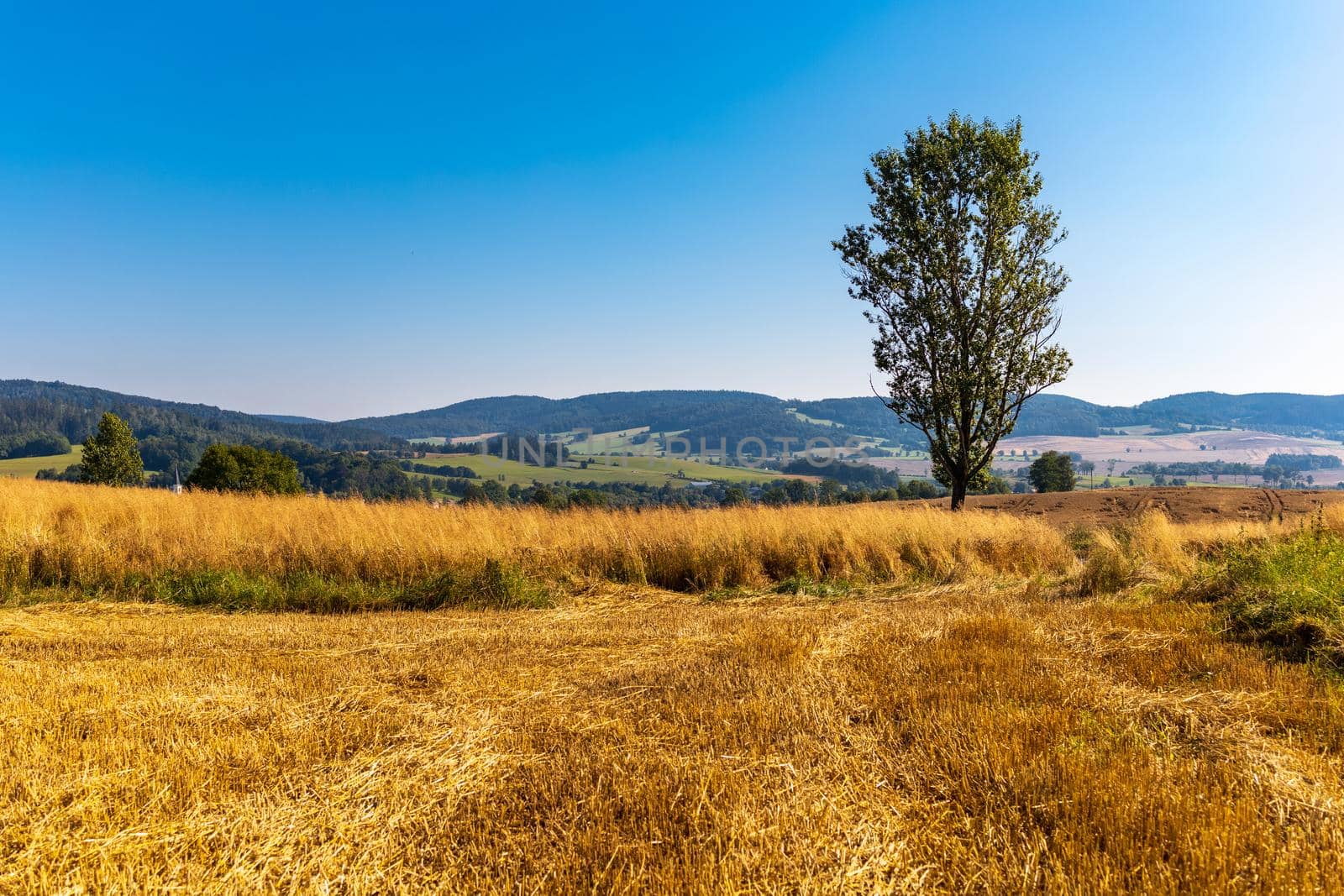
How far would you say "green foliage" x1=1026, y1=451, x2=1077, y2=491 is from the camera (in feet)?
151

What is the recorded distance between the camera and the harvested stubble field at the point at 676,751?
2.60 metres

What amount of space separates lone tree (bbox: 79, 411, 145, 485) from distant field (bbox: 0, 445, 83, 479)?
42.2m

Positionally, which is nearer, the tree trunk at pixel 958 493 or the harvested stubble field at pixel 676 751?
the harvested stubble field at pixel 676 751

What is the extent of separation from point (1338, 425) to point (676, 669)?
24244cm

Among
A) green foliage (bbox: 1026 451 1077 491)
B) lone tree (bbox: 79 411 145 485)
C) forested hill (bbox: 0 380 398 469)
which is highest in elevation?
forested hill (bbox: 0 380 398 469)

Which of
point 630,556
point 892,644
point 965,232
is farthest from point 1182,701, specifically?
point 965,232

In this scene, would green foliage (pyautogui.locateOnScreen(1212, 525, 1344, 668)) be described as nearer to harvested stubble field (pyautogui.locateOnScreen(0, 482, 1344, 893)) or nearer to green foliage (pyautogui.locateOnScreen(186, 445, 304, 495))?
harvested stubble field (pyautogui.locateOnScreen(0, 482, 1344, 893))

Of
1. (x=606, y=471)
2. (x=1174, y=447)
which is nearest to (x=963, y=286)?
(x=606, y=471)

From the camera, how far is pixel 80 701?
430 cm

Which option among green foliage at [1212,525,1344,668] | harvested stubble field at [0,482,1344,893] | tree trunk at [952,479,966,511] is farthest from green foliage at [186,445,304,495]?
green foliage at [1212,525,1344,668]

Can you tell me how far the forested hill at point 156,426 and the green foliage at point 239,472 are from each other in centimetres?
6090

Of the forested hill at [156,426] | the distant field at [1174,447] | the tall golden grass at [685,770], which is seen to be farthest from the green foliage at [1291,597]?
the distant field at [1174,447]

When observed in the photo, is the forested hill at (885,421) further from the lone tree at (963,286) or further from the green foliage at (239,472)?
the lone tree at (963,286)

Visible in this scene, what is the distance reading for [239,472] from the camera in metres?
29.6
